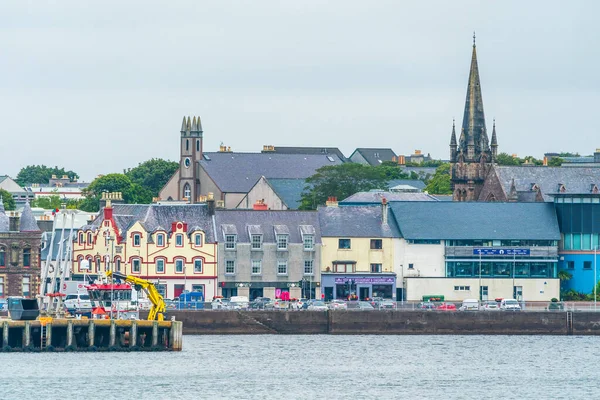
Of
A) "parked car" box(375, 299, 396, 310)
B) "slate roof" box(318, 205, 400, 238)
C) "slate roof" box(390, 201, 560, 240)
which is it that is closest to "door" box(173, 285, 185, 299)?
"slate roof" box(318, 205, 400, 238)

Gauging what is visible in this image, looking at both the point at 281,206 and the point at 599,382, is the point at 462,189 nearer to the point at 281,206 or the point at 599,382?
the point at 281,206

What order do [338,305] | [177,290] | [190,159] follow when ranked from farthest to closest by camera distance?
[190,159] → [177,290] → [338,305]

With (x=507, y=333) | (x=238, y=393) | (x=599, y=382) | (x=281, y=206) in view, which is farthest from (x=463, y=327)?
(x=281, y=206)

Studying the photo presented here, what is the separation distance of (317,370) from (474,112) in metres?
82.9

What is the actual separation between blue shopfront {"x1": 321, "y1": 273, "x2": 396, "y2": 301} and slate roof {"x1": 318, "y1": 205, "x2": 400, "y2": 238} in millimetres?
3048

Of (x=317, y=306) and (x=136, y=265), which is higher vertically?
(x=136, y=265)

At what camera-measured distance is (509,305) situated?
12281cm

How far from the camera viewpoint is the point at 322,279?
132 meters

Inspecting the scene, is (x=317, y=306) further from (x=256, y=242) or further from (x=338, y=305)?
(x=256, y=242)

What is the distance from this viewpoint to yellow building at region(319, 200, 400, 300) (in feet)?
433

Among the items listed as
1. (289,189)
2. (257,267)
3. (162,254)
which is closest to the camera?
(162,254)

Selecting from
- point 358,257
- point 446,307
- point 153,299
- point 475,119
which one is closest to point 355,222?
point 358,257

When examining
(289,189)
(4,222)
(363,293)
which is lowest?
(363,293)

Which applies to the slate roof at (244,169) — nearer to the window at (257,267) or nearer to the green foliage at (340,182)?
the green foliage at (340,182)
